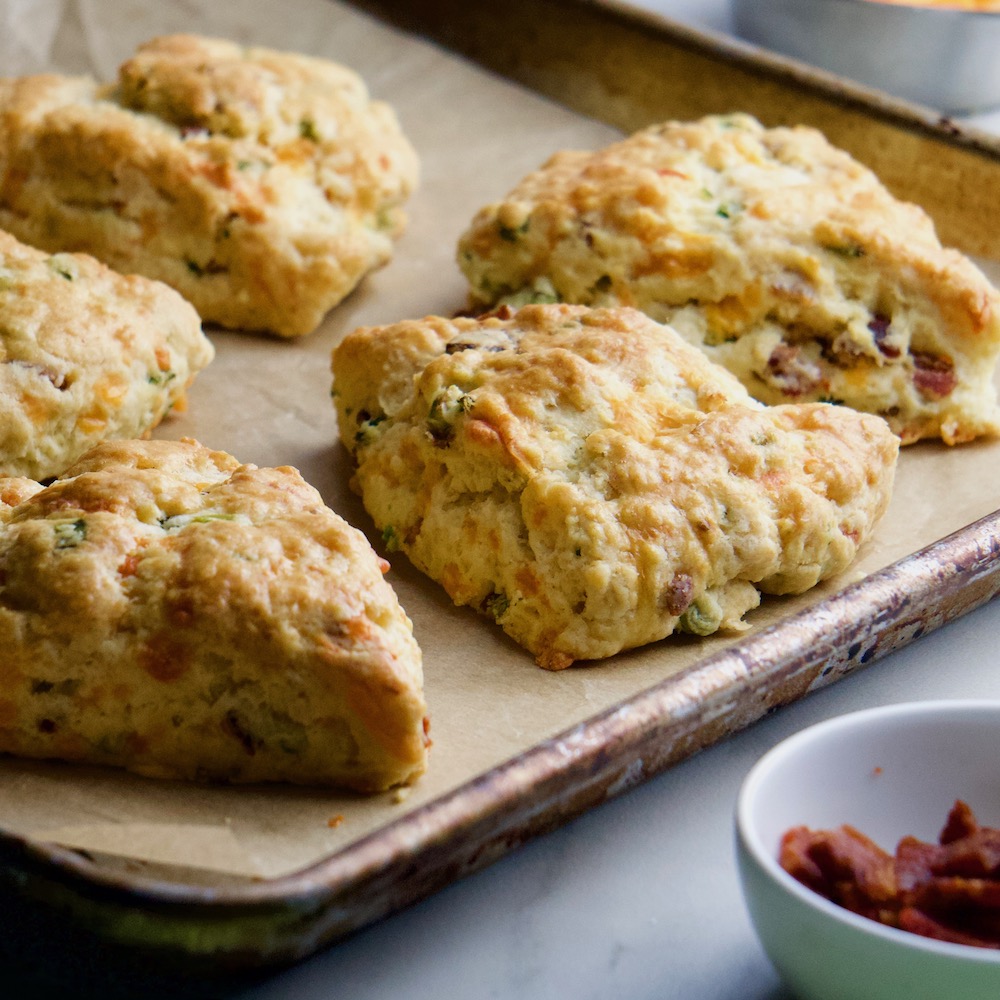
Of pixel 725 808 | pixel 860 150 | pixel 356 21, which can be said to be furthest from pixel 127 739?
pixel 356 21

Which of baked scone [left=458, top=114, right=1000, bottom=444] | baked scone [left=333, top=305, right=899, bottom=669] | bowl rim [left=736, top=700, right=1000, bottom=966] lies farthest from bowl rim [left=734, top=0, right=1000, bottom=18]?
bowl rim [left=736, top=700, right=1000, bottom=966]

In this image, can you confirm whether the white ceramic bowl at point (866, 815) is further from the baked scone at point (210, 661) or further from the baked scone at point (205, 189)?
the baked scone at point (205, 189)

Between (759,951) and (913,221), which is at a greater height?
(913,221)

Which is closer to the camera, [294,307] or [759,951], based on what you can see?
[759,951]

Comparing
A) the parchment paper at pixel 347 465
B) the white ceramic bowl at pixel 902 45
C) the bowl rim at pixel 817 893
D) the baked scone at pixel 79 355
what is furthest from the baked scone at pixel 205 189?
the bowl rim at pixel 817 893

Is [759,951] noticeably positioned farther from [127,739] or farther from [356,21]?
[356,21]

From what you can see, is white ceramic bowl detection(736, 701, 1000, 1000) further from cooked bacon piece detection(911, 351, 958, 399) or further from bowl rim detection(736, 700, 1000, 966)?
cooked bacon piece detection(911, 351, 958, 399)

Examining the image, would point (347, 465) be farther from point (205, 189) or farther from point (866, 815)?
point (866, 815)
